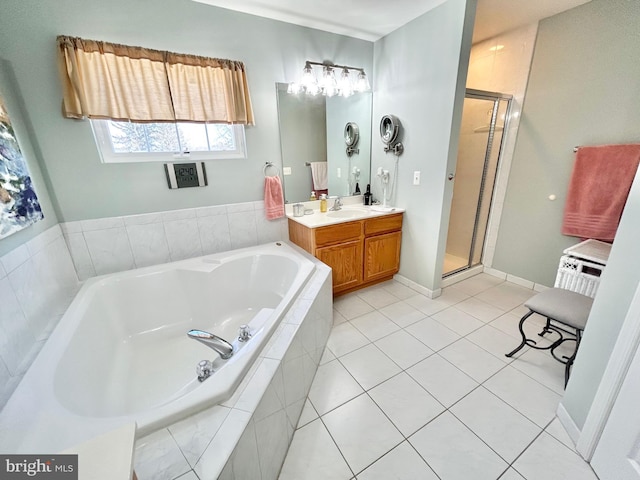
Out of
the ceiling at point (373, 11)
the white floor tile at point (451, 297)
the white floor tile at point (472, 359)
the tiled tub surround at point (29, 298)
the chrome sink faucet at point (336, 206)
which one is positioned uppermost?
the ceiling at point (373, 11)

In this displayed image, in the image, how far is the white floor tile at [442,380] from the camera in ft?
4.81

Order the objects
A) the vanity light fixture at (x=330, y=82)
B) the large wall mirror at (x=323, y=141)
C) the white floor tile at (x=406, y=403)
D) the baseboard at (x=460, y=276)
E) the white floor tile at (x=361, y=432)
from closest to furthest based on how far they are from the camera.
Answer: the white floor tile at (x=361, y=432), the white floor tile at (x=406, y=403), the vanity light fixture at (x=330, y=82), the large wall mirror at (x=323, y=141), the baseboard at (x=460, y=276)

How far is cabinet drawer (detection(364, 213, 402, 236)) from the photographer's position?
2.38 metres

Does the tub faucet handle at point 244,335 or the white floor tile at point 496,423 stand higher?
the tub faucet handle at point 244,335

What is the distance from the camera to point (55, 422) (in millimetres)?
839

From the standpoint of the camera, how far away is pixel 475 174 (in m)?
2.75

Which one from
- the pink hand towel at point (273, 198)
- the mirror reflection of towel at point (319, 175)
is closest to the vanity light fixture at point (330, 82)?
the mirror reflection of towel at point (319, 175)

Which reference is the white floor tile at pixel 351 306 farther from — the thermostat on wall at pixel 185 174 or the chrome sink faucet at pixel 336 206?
the thermostat on wall at pixel 185 174

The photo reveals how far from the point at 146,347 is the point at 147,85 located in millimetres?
1766

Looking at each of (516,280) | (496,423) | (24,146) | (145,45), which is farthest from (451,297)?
(24,146)

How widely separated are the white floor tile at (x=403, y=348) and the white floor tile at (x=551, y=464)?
65 cm

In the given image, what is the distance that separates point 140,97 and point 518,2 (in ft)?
9.29

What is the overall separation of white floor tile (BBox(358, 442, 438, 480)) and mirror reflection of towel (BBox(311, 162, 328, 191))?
2.11 meters

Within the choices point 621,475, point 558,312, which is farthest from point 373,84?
point 621,475
